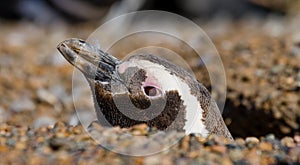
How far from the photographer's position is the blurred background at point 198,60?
359 cm

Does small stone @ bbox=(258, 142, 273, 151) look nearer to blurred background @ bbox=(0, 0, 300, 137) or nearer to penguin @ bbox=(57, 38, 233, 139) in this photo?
penguin @ bbox=(57, 38, 233, 139)

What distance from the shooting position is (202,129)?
2.24 metres

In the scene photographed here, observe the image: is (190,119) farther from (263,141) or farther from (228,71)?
(228,71)

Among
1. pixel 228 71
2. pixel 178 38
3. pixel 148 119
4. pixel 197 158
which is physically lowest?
pixel 197 158

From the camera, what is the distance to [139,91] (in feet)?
7.07

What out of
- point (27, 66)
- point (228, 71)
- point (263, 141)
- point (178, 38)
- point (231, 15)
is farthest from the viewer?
point (231, 15)

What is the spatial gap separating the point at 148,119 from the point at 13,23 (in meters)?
5.32

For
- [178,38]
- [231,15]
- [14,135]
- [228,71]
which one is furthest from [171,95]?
[231,15]

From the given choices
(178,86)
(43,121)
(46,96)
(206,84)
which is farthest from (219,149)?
(46,96)

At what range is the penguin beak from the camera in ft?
7.14

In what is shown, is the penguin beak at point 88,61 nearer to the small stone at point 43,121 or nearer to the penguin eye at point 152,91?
the penguin eye at point 152,91

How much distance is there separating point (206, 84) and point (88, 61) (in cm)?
165

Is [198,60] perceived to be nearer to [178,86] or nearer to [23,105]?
[23,105]

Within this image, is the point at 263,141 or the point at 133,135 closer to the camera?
the point at 133,135
